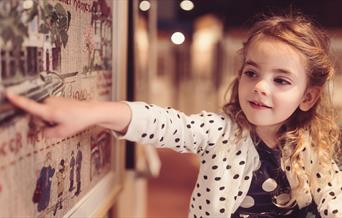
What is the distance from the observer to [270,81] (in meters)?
0.74

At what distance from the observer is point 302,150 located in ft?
2.67

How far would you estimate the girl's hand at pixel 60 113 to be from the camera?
1.62ft

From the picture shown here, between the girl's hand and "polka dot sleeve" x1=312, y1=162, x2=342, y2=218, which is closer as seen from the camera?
the girl's hand

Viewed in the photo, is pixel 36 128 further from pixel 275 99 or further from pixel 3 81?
pixel 275 99

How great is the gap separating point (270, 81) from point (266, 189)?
20 centimetres

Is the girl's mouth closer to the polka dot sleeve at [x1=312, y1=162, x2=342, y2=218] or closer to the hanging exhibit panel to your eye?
the polka dot sleeve at [x1=312, y1=162, x2=342, y2=218]

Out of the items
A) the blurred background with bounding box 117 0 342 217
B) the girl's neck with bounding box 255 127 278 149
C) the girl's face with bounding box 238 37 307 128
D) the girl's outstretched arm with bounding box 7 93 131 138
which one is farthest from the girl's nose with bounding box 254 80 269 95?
the blurred background with bounding box 117 0 342 217

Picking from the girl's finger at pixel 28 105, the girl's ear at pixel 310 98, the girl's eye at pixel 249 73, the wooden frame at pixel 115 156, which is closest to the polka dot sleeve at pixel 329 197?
the girl's ear at pixel 310 98

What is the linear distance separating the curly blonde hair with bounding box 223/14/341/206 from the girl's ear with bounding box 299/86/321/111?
10 millimetres

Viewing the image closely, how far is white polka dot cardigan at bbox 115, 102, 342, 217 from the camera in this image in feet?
2.34

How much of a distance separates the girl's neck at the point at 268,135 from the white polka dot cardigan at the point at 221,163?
0.03 meters

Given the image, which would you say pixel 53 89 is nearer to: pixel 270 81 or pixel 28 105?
pixel 28 105

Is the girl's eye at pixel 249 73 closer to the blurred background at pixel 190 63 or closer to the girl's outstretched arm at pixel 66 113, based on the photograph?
the girl's outstretched arm at pixel 66 113

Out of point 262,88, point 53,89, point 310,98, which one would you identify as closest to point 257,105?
point 262,88
